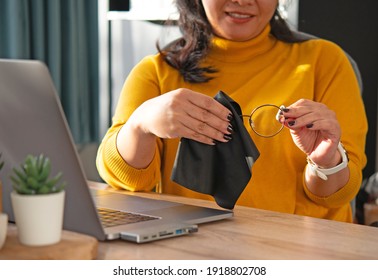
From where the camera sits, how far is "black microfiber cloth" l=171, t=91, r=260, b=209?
1.44 metres

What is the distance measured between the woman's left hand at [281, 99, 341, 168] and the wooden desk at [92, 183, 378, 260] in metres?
0.22

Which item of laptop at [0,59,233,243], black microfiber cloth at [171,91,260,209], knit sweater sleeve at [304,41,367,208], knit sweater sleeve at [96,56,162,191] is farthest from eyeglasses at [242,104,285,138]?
laptop at [0,59,233,243]

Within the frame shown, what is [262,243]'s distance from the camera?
1177mm

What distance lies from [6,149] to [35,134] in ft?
0.38

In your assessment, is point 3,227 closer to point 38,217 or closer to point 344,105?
point 38,217

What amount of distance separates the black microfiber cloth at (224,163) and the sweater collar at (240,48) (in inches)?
23.0

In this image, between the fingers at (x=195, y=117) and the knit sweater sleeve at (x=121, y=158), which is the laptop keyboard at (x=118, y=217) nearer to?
the fingers at (x=195, y=117)

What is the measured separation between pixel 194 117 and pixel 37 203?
48cm

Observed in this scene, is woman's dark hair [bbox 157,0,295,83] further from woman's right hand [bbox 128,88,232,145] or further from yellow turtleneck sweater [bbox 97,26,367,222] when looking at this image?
woman's right hand [bbox 128,88,232,145]

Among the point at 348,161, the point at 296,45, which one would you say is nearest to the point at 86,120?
the point at 296,45

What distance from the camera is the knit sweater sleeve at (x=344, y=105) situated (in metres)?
1.77

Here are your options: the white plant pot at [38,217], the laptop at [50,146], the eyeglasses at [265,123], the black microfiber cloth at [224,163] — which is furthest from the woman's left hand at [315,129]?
the white plant pot at [38,217]

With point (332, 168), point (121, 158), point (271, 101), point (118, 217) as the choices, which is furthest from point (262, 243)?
→ point (271, 101)
